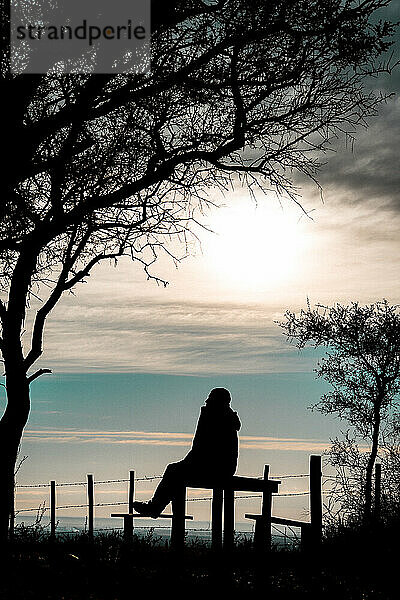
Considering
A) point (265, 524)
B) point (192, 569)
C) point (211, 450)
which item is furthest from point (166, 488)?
point (192, 569)

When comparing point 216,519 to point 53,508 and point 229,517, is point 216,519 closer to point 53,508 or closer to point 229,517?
point 229,517

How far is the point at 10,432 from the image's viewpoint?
58.9 feet

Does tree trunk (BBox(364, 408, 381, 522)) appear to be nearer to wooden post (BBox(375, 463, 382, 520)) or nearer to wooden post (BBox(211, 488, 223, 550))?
wooden post (BBox(375, 463, 382, 520))

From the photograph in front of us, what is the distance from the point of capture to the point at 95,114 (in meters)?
12.1

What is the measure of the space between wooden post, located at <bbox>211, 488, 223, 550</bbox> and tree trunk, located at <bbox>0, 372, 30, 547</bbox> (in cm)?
536

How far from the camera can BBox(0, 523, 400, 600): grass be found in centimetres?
1290

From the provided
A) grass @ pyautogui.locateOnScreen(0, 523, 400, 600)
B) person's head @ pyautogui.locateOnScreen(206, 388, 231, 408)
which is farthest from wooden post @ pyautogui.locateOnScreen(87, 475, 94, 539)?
person's head @ pyautogui.locateOnScreen(206, 388, 231, 408)

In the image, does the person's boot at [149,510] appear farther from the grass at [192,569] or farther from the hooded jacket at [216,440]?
the hooded jacket at [216,440]

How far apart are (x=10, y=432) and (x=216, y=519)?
6.17 meters

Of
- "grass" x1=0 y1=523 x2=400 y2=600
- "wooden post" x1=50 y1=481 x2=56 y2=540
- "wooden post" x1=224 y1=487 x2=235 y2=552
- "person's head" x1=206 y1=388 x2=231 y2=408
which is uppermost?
"person's head" x1=206 y1=388 x2=231 y2=408

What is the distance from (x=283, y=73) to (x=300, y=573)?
29.5 feet

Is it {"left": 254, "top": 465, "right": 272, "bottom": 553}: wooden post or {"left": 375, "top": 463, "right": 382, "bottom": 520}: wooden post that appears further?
{"left": 375, "top": 463, "right": 382, "bottom": 520}: wooden post

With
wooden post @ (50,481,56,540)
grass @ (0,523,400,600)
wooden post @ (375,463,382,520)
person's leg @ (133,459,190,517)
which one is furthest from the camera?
wooden post @ (375,463,382,520)

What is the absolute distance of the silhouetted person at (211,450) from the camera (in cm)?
1266
